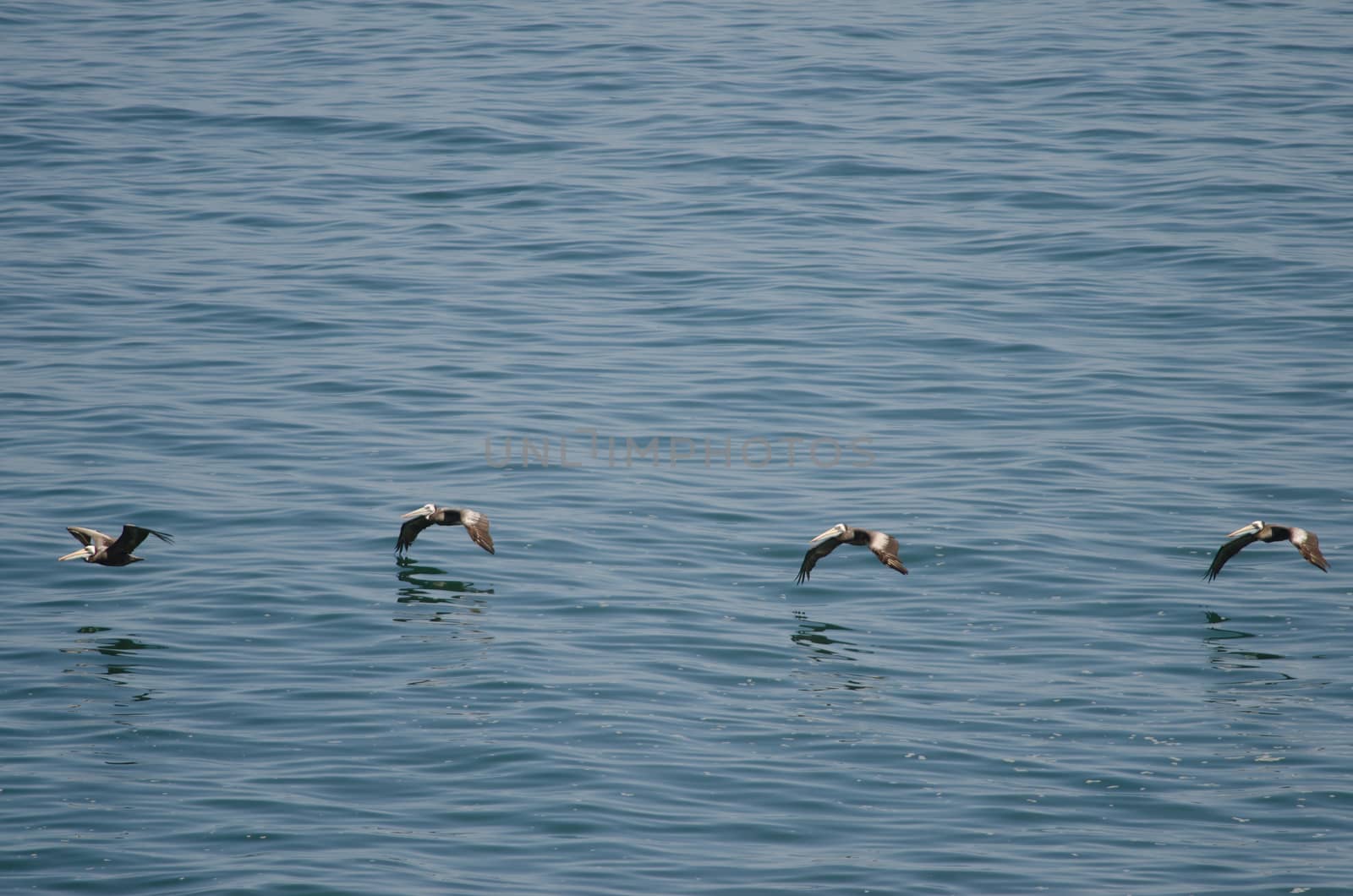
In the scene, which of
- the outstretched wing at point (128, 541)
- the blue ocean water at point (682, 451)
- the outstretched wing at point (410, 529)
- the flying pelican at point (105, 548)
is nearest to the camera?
the blue ocean water at point (682, 451)

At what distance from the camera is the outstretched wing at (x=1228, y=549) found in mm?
18578

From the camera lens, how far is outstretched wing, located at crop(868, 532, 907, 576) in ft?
59.9

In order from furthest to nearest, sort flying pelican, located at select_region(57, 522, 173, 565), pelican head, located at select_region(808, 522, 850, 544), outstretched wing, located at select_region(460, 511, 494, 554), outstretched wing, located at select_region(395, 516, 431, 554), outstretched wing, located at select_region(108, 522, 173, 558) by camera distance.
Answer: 1. outstretched wing, located at select_region(395, 516, 431, 554)
2. outstretched wing, located at select_region(460, 511, 494, 554)
3. flying pelican, located at select_region(57, 522, 173, 565)
4. pelican head, located at select_region(808, 522, 850, 544)
5. outstretched wing, located at select_region(108, 522, 173, 558)

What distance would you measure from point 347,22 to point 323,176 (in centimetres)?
1262

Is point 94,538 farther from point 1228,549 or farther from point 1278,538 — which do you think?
point 1278,538

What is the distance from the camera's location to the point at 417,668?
1709cm

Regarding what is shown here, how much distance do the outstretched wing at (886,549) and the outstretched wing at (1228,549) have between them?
385cm

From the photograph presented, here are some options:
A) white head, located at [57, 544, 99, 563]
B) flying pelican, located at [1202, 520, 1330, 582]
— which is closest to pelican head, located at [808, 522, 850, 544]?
flying pelican, located at [1202, 520, 1330, 582]

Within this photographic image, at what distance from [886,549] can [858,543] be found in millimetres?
364

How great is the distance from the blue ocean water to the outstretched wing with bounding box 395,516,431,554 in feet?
2.01

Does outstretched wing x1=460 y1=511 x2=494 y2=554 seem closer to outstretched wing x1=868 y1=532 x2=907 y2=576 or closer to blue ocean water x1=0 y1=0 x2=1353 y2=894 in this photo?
blue ocean water x1=0 y1=0 x2=1353 y2=894

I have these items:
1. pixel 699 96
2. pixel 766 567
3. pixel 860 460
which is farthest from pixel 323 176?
pixel 766 567

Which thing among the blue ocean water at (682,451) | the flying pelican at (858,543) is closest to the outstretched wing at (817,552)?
the flying pelican at (858,543)

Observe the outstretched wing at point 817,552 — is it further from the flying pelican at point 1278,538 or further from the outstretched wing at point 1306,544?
the outstretched wing at point 1306,544
